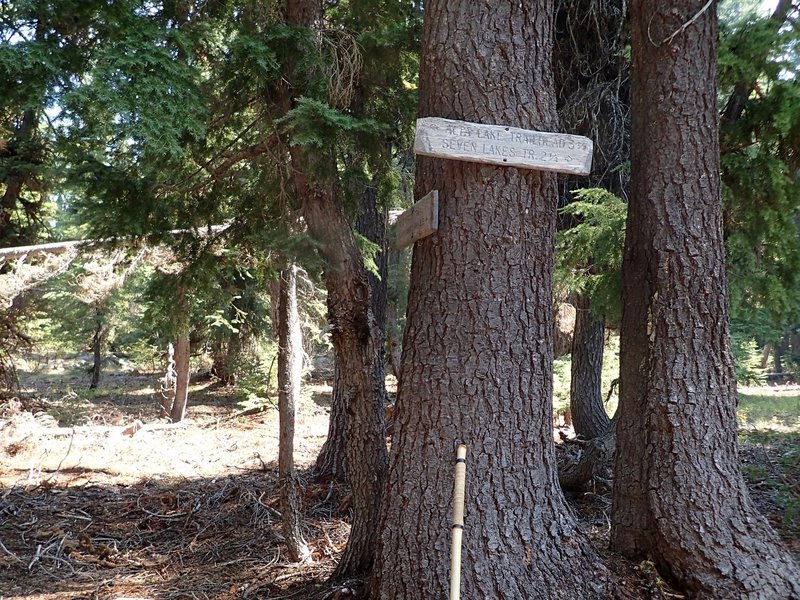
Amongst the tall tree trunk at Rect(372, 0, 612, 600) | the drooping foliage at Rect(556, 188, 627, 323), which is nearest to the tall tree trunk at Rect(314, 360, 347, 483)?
the drooping foliage at Rect(556, 188, 627, 323)

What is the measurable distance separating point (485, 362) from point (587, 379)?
5.64m

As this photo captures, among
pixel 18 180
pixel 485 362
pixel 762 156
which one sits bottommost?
pixel 485 362

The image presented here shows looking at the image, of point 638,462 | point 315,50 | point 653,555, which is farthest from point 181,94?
point 653,555

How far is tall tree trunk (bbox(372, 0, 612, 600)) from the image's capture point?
3.34 meters

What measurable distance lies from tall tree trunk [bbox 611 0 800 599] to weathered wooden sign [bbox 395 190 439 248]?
1.59m

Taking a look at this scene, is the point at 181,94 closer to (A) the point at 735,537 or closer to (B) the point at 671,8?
(B) the point at 671,8

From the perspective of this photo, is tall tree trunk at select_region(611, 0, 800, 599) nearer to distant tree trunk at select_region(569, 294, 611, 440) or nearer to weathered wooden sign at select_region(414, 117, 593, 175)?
weathered wooden sign at select_region(414, 117, 593, 175)

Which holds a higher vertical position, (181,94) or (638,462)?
(181,94)

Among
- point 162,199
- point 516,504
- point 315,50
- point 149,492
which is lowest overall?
point 149,492

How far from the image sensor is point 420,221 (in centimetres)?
359

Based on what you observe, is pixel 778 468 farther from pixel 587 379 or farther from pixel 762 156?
pixel 762 156

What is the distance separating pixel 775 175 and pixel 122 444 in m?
10.0

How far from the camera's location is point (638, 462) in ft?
13.3

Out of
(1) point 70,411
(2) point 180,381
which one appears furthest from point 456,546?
(1) point 70,411
